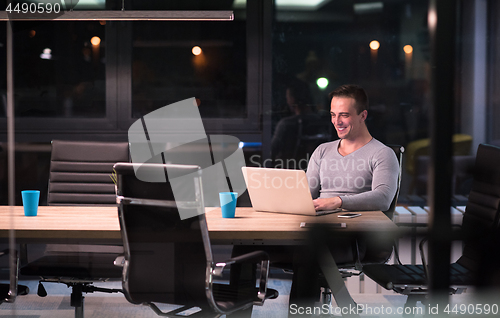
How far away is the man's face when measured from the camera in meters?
2.81

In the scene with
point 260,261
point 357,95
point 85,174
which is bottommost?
point 260,261

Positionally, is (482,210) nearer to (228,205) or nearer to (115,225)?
(228,205)

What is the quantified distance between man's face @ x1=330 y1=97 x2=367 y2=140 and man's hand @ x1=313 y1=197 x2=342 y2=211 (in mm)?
555

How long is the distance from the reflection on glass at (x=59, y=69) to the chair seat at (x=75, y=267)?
154 centimetres

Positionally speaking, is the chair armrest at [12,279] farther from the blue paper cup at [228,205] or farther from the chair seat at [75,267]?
the blue paper cup at [228,205]

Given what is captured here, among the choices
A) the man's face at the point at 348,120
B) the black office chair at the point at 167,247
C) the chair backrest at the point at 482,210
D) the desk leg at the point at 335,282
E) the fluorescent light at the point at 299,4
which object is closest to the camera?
the chair backrest at the point at 482,210

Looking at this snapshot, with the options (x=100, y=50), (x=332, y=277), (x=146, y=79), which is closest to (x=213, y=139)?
(x=146, y=79)

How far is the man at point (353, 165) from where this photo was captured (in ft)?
8.25

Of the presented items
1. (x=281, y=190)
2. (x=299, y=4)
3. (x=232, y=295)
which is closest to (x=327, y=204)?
(x=281, y=190)

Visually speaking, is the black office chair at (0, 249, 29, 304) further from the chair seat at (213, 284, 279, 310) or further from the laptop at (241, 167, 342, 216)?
the laptop at (241, 167, 342, 216)

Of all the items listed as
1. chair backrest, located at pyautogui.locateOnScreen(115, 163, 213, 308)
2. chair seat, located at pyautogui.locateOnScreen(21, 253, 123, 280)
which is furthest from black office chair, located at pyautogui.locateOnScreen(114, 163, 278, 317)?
chair seat, located at pyautogui.locateOnScreen(21, 253, 123, 280)

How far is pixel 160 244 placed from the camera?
76.2 inches

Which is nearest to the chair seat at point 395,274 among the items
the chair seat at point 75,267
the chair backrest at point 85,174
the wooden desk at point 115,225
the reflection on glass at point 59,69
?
the wooden desk at point 115,225

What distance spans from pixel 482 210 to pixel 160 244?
57.1 inches
